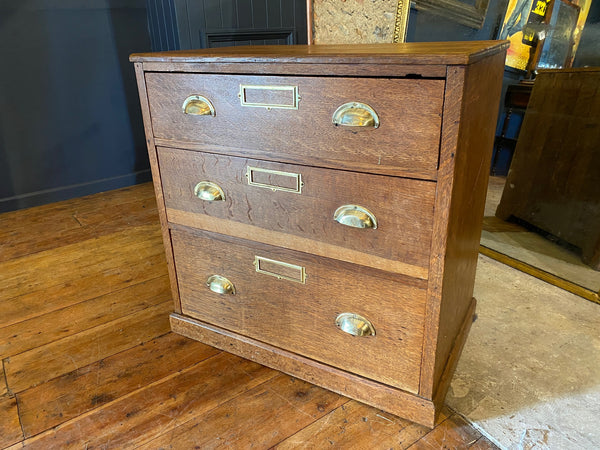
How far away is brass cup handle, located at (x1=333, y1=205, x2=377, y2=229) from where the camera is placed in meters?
0.90

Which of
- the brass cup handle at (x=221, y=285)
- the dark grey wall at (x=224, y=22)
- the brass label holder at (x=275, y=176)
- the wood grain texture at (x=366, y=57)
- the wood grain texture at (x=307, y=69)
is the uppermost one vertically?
the dark grey wall at (x=224, y=22)

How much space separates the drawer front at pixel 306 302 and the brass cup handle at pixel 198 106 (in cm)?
32

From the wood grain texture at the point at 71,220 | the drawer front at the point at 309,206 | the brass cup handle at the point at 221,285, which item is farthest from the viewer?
the wood grain texture at the point at 71,220

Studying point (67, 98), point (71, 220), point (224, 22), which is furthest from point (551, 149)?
point (67, 98)

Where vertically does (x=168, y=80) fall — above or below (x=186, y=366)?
above

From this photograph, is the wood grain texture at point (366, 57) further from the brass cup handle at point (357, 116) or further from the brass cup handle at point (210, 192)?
the brass cup handle at point (210, 192)

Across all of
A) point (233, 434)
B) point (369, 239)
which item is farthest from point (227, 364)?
point (369, 239)

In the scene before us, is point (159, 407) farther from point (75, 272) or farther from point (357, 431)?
point (75, 272)

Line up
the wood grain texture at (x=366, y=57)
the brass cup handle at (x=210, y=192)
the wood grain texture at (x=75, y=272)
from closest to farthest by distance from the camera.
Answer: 1. the wood grain texture at (x=366, y=57)
2. the brass cup handle at (x=210, y=192)
3. the wood grain texture at (x=75, y=272)

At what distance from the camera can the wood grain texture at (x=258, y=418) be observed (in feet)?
3.24

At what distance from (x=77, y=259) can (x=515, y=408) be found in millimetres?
1659

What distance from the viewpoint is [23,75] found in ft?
7.35

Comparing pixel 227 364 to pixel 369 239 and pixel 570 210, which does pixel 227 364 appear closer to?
pixel 369 239

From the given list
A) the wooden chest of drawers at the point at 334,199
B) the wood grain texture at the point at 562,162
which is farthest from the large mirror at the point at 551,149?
the wooden chest of drawers at the point at 334,199
